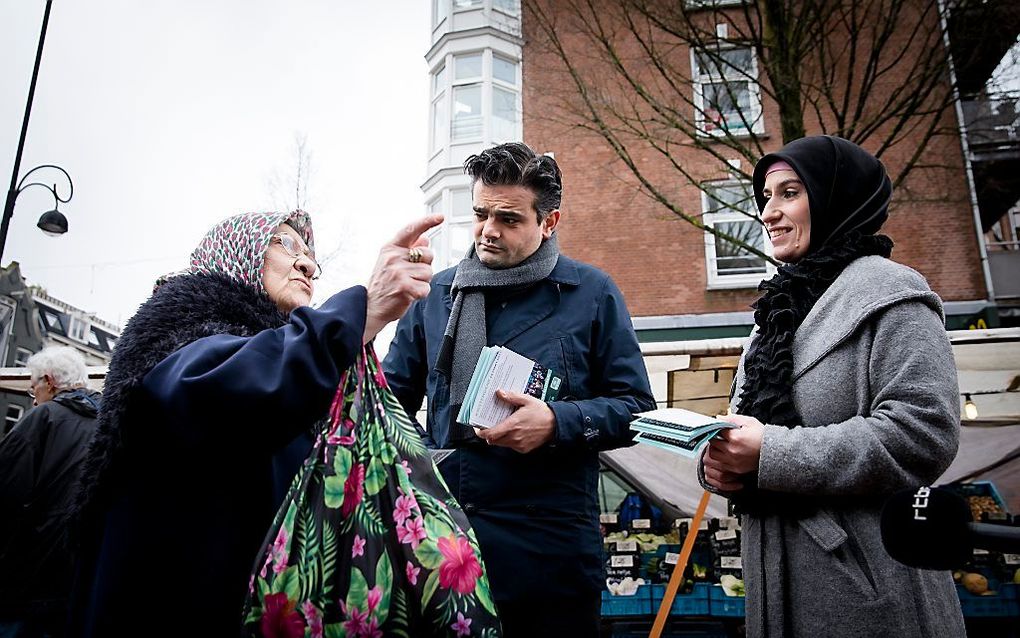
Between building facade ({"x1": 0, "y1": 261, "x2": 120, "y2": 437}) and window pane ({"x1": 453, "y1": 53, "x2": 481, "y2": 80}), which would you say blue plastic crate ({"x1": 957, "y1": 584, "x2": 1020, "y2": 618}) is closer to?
window pane ({"x1": 453, "y1": 53, "x2": 481, "y2": 80})

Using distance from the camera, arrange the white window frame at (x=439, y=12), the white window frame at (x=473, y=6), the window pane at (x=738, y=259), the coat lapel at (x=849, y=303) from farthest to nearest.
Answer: the white window frame at (x=439, y=12), the white window frame at (x=473, y=6), the window pane at (x=738, y=259), the coat lapel at (x=849, y=303)

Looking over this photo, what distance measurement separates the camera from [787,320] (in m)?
1.91

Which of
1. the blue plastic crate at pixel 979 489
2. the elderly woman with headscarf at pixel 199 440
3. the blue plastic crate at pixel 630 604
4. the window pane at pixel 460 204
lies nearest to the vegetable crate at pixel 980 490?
the blue plastic crate at pixel 979 489

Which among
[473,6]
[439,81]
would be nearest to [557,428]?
[439,81]

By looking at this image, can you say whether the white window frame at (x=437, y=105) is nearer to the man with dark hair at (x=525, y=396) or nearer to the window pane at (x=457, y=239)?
the window pane at (x=457, y=239)

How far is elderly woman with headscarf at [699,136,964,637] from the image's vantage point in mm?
1512

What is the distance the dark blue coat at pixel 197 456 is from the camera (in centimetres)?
135

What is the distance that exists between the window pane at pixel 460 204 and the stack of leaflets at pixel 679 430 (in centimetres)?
1373

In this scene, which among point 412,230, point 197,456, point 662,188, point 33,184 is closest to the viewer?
point 197,456

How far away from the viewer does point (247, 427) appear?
1356mm

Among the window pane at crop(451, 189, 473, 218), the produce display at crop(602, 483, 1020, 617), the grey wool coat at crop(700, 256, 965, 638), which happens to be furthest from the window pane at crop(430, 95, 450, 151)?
the grey wool coat at crop(700, 256, 965, 638)

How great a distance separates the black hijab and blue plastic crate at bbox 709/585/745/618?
151 inches

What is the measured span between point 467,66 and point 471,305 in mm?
15173

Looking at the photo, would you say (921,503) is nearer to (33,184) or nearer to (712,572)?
(712,572)
